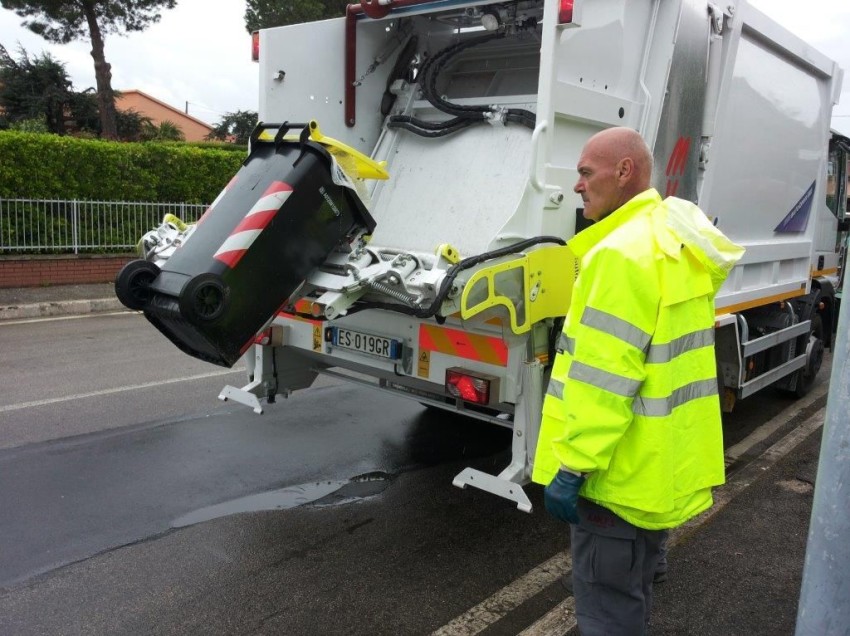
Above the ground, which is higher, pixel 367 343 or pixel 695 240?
pixel 695 240

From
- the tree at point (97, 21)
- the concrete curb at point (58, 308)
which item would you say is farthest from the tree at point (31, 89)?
the concrete curb at point (58, 308)

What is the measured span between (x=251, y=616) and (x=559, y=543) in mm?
1520

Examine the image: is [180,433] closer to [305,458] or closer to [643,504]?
[305,458]

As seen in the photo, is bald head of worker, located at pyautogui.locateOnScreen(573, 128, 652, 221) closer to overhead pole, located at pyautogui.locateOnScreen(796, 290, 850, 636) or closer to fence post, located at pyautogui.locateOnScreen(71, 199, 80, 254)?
overhead pole, located at pyautogui.locateOnScreen(796, 290, 850, 636)

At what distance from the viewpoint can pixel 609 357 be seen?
1.90 meters

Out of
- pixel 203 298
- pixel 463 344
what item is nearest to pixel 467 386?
pixel 463 344

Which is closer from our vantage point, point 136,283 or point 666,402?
point 666,402

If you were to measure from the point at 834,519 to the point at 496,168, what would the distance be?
2577 millimetres

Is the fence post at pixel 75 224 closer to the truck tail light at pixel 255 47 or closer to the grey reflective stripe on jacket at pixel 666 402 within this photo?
the truck tail light at pixel 255 47

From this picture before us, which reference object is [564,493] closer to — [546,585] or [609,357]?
[609,357]

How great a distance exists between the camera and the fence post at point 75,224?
11.0m

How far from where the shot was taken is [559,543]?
142 inches

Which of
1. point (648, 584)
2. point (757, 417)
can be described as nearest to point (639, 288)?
point (648, 584)

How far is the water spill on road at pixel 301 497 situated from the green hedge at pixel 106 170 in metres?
6.86
